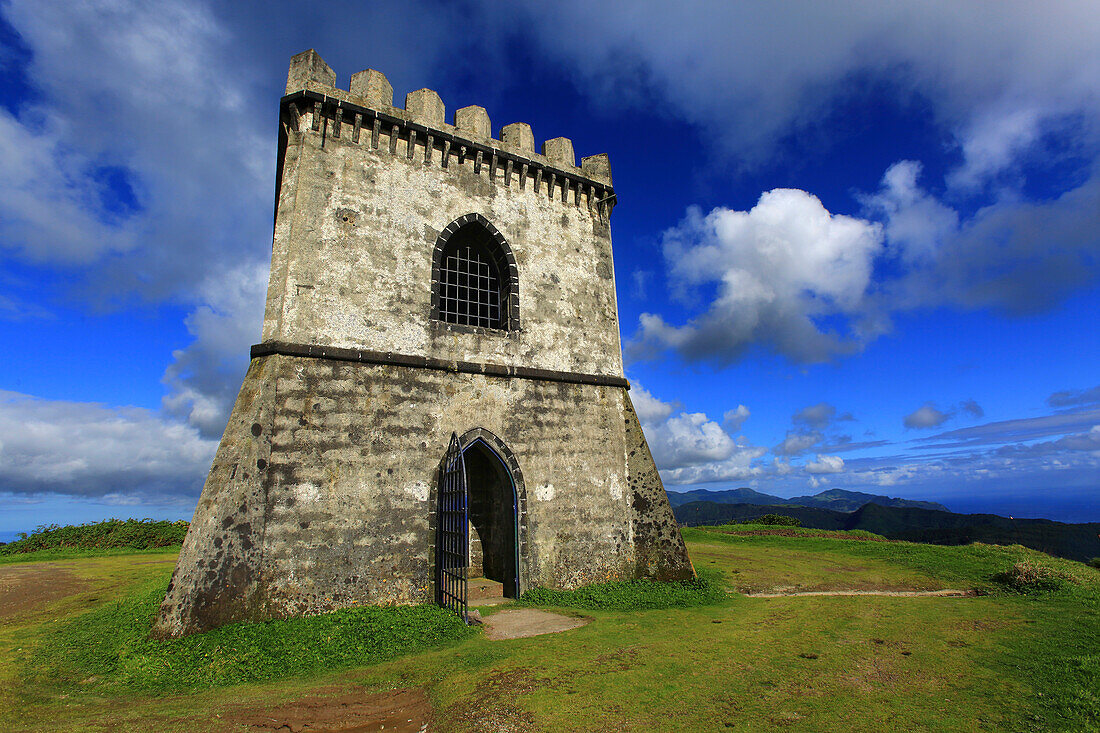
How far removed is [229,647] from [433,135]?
985cm

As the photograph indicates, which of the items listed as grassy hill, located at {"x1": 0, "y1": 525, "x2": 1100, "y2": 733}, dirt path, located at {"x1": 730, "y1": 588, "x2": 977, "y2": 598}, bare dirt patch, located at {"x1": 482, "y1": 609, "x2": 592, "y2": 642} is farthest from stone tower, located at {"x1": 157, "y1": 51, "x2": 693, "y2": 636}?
dirt path, located at {"x1": 730, "y1": 588, "x2": 977, "y2": 598}

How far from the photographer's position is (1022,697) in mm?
4512

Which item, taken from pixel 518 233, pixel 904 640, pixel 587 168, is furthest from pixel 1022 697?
pixel 587 168

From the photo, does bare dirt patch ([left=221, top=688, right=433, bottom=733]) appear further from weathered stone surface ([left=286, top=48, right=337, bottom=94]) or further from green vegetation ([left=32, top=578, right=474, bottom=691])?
weathered stone surface ([left=286, top=48, right=337, bottom=94])

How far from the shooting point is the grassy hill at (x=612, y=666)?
14.6 ft

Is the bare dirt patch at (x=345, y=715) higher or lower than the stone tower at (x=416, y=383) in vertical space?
lower

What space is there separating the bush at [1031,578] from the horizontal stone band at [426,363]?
8.70m

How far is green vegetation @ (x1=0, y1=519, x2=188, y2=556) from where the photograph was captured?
1691 centimetres

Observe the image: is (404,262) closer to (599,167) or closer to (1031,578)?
(599,167)

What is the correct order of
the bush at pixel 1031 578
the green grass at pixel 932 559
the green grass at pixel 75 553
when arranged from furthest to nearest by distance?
1. the green grass at pixel 75 553
2. the green grass at pixel 932 559
3. the bush at pixel 1031 578

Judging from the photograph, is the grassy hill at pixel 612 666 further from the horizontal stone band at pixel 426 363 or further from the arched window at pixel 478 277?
the arched window at pixel 478 277

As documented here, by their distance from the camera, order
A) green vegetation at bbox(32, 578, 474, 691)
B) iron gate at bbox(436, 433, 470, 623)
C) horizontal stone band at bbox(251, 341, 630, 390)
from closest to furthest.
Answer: green vegetation at bbox(32, 578, 474, 691), iron gate at bbox(436, 433, 470, 623), horizontal stone band at bbox(251, 341, 630, 390)

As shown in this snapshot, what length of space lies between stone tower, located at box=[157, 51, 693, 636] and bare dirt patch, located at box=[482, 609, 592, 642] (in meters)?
1.16

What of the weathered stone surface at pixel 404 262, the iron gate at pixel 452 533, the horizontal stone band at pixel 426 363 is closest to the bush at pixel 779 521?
the horizontal stone band at pixel 426 363
